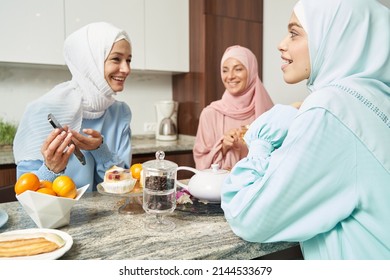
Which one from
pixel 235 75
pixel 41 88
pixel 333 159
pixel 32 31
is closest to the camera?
pixel 333 159

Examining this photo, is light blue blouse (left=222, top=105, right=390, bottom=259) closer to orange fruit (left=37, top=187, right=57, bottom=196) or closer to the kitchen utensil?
the kitchen utensil

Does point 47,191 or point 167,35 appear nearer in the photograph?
point 47,191

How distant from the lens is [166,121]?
109 inches

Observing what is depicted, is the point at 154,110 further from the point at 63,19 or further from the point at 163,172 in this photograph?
the point at 163,172

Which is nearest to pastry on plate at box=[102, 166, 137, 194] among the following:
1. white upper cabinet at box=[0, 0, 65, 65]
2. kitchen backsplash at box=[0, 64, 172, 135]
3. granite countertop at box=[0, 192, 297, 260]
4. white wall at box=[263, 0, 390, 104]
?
granite countertop at box=[0, 192, 297, 260]

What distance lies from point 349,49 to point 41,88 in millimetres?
2290

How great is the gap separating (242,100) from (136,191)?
126 centimetres

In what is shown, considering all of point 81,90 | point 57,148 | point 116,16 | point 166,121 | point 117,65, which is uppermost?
point 116,16

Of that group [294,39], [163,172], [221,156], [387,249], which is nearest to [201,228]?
[163,172]

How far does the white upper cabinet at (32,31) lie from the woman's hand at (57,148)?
1.41 meters

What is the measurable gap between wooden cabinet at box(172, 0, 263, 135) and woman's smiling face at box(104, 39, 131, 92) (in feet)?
4.23

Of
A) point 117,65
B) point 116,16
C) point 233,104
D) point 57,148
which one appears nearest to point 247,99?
point 233,104

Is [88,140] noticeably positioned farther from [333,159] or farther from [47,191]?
[333,159]

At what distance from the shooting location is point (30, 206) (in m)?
0.75
